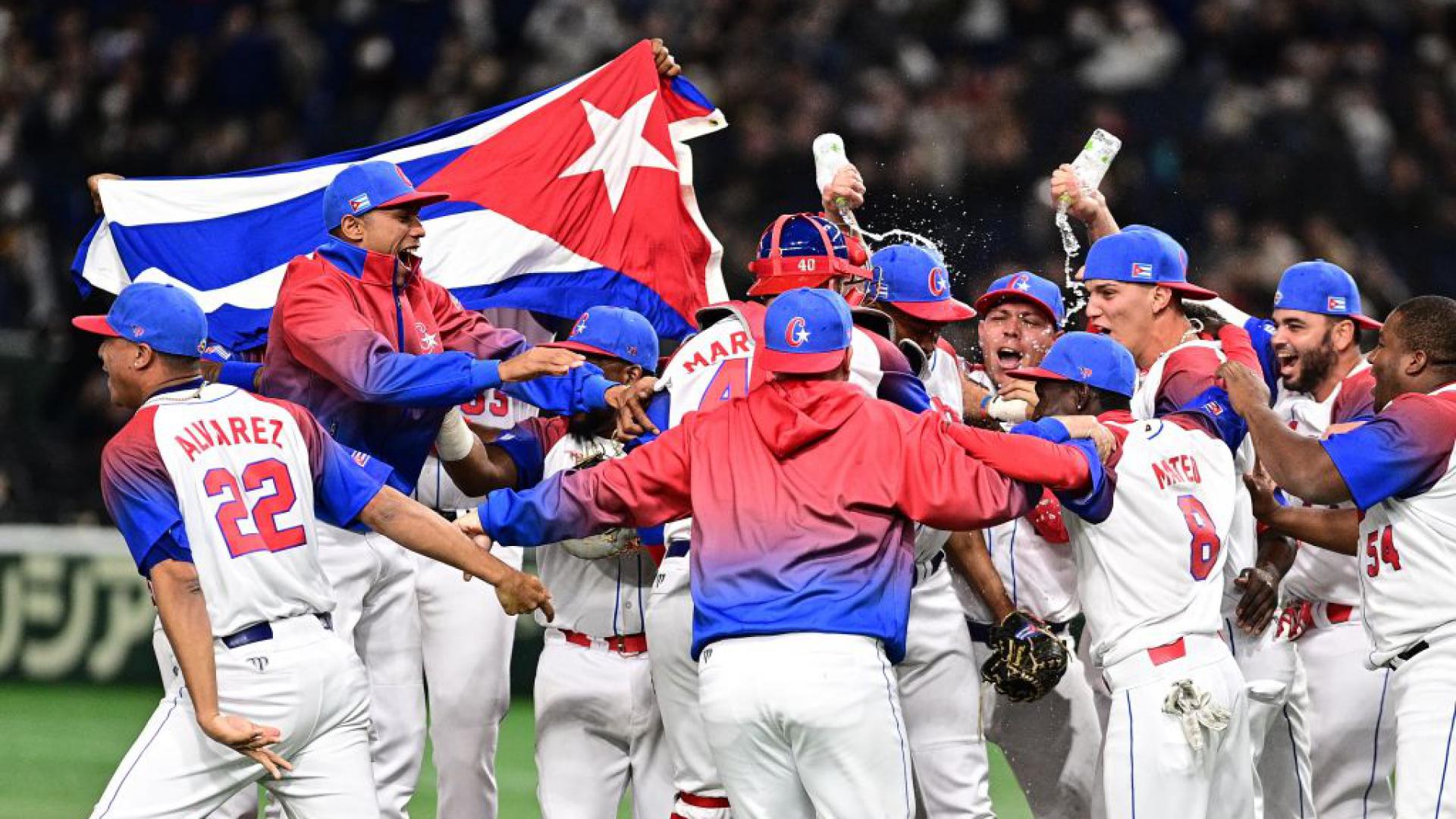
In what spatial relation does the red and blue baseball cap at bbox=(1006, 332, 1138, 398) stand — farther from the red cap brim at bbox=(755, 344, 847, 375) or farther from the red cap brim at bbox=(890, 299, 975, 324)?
the red cap brim at bbox=(755, 344, 847, 375)

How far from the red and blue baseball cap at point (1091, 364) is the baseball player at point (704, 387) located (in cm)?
50

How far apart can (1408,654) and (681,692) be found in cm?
248

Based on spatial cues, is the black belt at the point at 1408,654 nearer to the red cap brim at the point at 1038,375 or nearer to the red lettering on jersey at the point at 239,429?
the red cap brim at the point at 1038,375

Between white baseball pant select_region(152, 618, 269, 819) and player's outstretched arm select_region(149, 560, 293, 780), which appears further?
white baseball pant select_region(152, 618, 269, 819)

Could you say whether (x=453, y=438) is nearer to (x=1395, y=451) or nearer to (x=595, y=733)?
(x=595, y=733)

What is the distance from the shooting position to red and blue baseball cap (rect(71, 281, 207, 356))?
19.8ft

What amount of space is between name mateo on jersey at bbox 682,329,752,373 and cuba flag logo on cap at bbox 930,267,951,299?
1.13 meters

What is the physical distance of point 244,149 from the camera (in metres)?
15.8

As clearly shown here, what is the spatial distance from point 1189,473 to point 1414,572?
0.79 metres

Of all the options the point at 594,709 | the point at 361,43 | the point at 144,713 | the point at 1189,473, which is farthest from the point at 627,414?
the point at 361,43

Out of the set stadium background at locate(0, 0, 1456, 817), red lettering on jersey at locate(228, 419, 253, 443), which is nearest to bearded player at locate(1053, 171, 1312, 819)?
red lettering on jersey at locate(228, 419, 253, 443)

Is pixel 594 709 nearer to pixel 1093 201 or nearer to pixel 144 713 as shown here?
pixel 1093 201

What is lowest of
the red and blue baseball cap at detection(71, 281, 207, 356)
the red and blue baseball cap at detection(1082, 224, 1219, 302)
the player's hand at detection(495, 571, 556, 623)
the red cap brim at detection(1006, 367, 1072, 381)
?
the player's hand at detection(495, 571, 556, 623)

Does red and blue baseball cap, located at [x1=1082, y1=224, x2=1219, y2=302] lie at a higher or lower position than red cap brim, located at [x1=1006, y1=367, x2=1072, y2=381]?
higher
